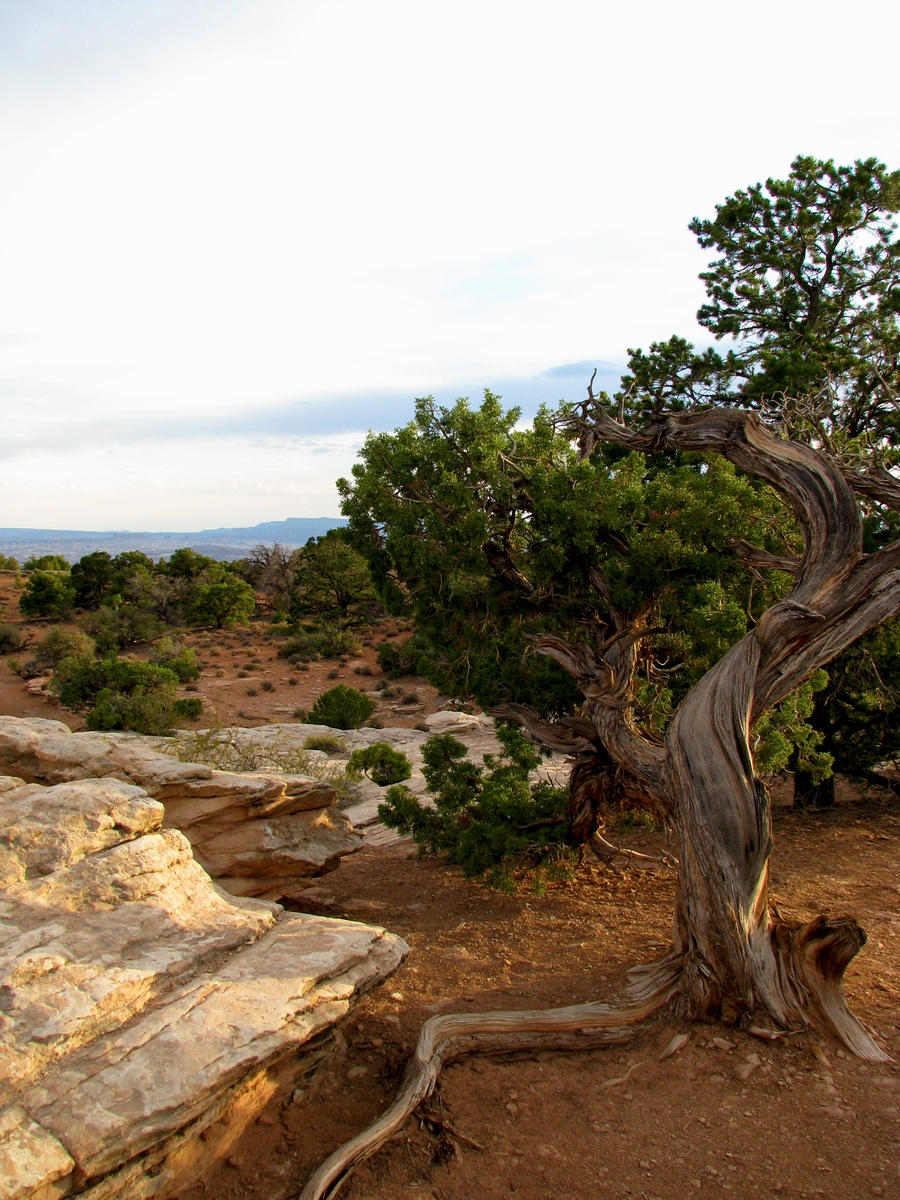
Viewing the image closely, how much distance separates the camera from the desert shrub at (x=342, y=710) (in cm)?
2050

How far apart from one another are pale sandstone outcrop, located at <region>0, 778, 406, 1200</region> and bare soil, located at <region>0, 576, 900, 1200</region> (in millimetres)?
445

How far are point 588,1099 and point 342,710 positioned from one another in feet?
53.0

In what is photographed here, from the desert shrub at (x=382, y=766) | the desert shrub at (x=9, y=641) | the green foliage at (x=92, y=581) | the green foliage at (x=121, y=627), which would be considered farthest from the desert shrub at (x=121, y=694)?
the green foliage at (x=92, y=581)

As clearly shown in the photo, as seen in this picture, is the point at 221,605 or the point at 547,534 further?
the point at 221,605

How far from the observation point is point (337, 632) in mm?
32062

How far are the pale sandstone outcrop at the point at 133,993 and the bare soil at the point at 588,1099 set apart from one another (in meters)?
0.44

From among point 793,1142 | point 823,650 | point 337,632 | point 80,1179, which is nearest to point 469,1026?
point 793,1142

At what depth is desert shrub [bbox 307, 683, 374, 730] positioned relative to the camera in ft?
67.3

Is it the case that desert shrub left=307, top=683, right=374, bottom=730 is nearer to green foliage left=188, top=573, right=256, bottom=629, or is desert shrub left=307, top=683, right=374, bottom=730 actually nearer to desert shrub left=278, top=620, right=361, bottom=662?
desert shrub left=278, top=620, right=361, bottom=662

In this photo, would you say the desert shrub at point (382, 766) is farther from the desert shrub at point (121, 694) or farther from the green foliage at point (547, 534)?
the green foliage at point (547, 534)

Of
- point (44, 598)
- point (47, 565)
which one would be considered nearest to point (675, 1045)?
point (44, 598)

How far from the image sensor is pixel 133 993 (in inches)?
174

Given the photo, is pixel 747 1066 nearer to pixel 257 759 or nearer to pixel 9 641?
pixel 257 759

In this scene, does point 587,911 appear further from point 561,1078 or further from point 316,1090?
point 316,1090
